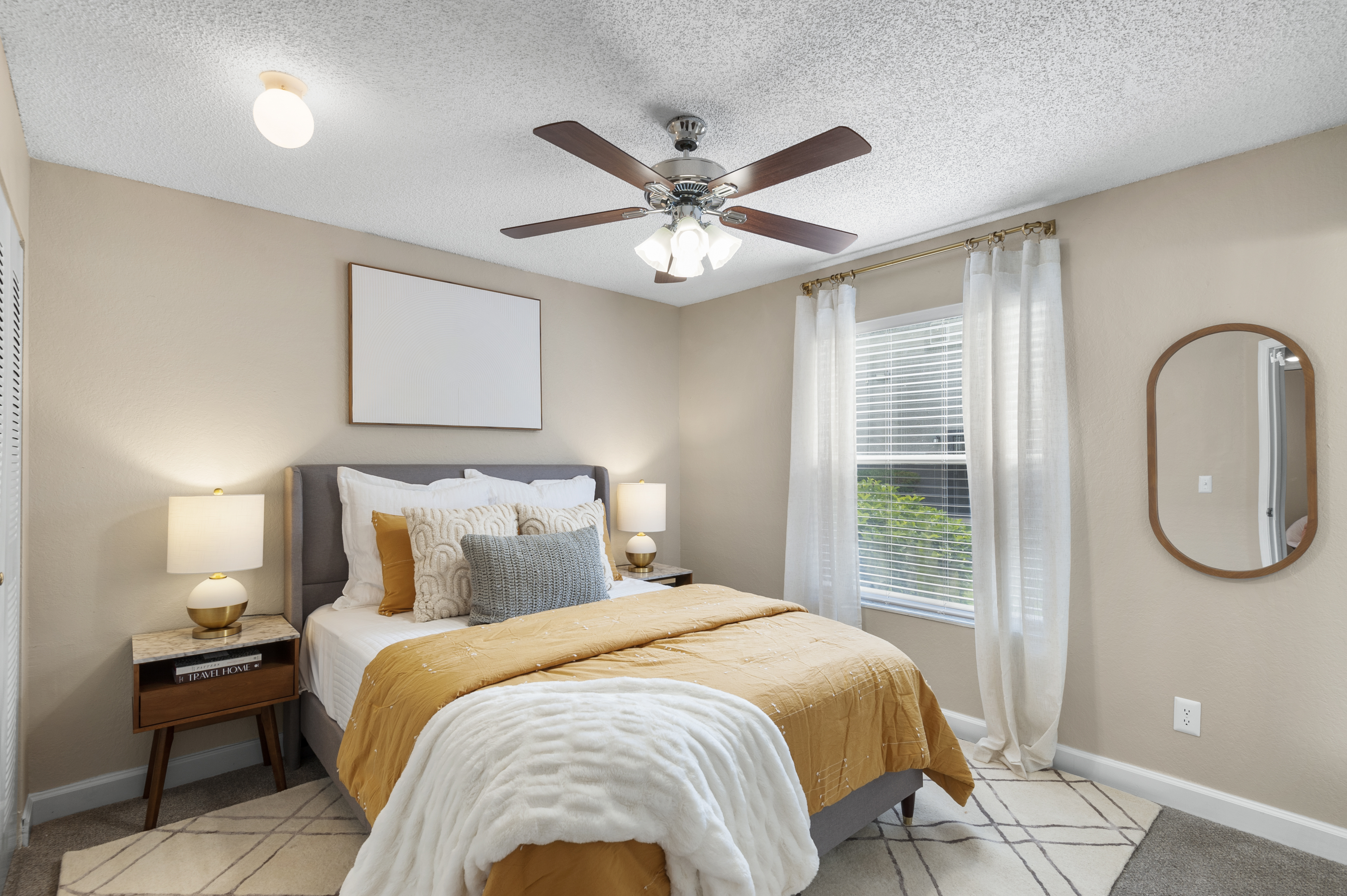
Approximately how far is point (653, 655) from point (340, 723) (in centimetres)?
119

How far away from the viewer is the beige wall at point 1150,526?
7.32 ft

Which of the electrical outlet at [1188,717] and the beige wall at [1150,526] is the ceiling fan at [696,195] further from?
the electrical outlet at [1188,717]

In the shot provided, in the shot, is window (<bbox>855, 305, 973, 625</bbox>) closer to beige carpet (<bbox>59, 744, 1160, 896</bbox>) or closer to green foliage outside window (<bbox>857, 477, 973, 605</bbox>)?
green foliage outside window (<bbox>857, 477, 973, 605</bbox>)

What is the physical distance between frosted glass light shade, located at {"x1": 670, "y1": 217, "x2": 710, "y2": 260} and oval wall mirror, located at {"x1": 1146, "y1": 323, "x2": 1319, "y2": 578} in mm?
1878

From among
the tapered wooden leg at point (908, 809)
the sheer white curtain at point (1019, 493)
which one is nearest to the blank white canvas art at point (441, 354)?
the sheer white curtain at point (1019, 493)

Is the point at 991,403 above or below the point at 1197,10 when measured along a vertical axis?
below

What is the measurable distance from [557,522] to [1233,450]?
8.78ft

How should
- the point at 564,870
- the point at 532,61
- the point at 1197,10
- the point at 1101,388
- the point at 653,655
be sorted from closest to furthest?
the point at 564,870, the point at 1197,10, the point at 532,61, the point at 653,655, the point at 1101,388

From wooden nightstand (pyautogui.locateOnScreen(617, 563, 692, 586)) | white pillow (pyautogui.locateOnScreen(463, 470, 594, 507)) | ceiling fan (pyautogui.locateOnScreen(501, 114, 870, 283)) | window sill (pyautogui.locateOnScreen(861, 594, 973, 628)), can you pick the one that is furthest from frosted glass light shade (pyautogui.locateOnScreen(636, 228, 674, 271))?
window sill (pyautogui.locateOnScreen(861, 594, 973, 628))

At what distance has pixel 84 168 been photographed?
251 cm

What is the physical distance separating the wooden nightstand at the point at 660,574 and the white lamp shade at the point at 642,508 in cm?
24

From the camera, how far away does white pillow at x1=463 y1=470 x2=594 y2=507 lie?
3346mm

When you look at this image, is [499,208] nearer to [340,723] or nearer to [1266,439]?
[340,723]

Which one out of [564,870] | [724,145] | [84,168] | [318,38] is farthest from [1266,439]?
[84,168]
